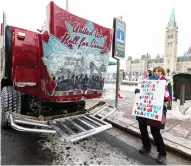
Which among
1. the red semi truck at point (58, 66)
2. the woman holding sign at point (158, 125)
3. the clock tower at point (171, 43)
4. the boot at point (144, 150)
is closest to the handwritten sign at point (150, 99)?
the woman holding sign at point (158, 125)

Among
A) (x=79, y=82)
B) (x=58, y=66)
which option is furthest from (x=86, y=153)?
(x=58, y=66)

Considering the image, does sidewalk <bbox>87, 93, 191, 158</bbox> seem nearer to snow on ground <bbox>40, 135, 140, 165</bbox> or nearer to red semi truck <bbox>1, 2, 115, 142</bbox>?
snow on ground <bbox>40, 135, 140, 165</bbox>

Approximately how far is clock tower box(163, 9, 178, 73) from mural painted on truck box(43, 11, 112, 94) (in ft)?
408

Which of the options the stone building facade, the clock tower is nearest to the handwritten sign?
the stone building facade

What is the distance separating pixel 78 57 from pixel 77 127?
1.24 metres

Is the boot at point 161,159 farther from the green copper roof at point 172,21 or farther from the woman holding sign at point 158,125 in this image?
the green copper roof at point 172,21

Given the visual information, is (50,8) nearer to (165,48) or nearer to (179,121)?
(179,121)

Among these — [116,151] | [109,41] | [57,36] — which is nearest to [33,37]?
[57,36]

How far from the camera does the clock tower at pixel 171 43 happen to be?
119m

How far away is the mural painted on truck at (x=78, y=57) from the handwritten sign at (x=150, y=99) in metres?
0.84

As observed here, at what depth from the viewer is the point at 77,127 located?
2.93 m

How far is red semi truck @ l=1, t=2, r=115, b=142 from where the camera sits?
2.70 m

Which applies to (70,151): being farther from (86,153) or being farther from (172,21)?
(172,21)

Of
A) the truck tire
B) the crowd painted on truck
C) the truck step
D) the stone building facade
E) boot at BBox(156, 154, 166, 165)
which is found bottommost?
boot at BBox(156, 154, 166, 165)
